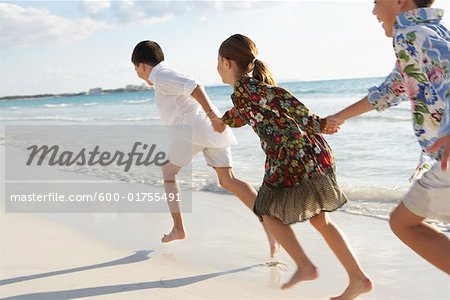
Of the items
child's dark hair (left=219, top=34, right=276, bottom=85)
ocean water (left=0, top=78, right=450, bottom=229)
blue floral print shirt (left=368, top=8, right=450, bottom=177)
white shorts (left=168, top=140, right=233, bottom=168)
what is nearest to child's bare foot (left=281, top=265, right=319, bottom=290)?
blue floral print shirt (left=368, top=8, right=450, bottom=177)

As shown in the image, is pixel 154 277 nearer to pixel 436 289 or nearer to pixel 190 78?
pixel 190 78

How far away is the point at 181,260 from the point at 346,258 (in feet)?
4.18

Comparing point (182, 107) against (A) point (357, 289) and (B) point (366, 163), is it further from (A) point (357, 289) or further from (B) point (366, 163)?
(B) point (366, 163)

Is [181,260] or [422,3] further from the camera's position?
[181,260]

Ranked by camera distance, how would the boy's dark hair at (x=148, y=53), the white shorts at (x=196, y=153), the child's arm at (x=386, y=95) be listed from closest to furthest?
the child's arm at (x=386, y=95) < the white shorts at (x=196, y=153) < the boy's dark hair at (x=148, y=53)

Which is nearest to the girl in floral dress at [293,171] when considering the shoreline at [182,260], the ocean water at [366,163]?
the shoreline at [182,260]

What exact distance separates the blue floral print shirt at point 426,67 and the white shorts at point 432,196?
128 millimetres

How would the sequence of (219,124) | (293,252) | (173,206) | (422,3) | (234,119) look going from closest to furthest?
(422,3) < (293,252) < (234,119) < (219,124) < (173,206)

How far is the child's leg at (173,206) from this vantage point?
166 inches

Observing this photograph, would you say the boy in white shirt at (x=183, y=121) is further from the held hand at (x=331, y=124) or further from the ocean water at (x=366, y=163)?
the ocean water at (x=366, y=163)

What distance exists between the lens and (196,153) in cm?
415

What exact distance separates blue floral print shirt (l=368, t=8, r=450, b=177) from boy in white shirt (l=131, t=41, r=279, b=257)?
63.2 inches

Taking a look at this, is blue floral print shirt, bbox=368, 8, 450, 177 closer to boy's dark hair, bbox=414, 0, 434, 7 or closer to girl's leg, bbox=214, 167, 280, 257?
A: boy's dark hair, bbox=414, 0, 434, 7

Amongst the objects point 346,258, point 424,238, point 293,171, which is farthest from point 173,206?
point 424,238
